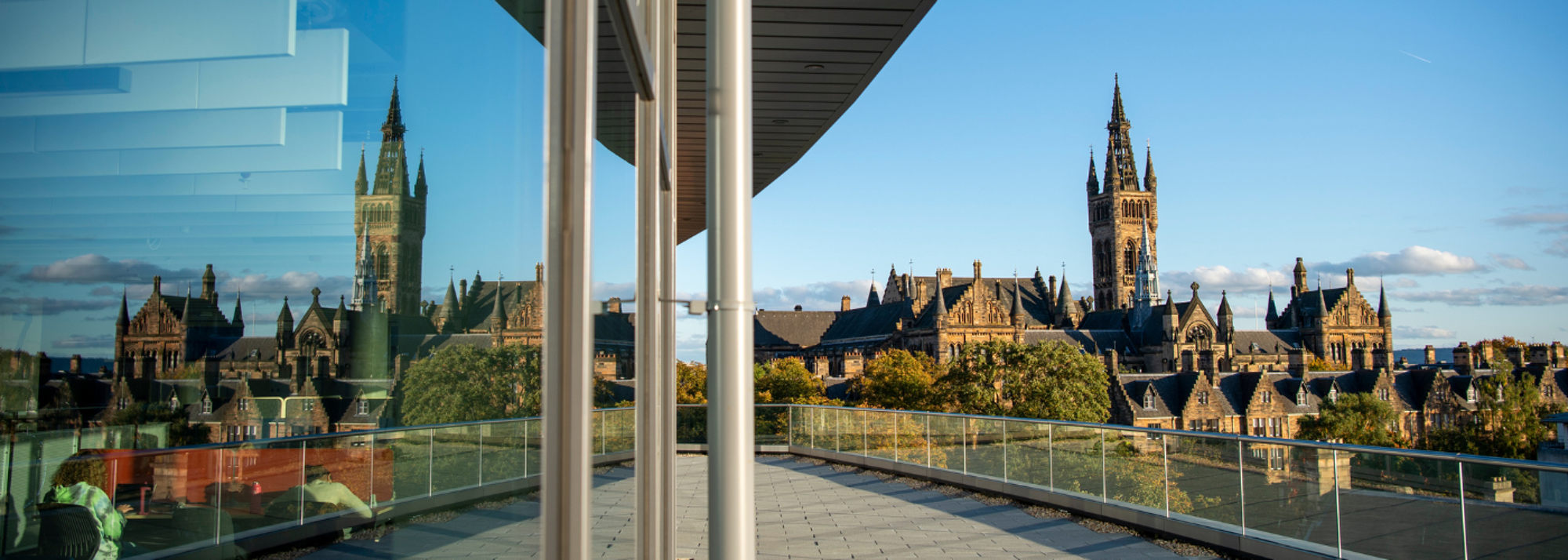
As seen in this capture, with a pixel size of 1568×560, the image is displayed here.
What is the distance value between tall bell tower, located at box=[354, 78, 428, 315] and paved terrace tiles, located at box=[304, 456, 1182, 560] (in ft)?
3.22

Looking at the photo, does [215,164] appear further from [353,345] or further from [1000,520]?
[1000,520]

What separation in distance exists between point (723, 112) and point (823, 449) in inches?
436

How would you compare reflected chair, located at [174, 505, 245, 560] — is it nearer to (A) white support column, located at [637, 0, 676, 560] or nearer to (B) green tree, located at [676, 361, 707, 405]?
(A) white support column, located at [637, 0, 676, 560]

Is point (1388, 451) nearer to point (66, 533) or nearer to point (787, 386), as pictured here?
point (66, 533)

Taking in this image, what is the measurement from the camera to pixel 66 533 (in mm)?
568

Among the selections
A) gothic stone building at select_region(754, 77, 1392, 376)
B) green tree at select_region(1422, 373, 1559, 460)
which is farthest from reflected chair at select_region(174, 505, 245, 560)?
green tree at select_region(1422, 373, 1559, 460)

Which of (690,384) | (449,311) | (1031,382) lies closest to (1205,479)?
(449,311)

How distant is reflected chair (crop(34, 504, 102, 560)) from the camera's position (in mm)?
565

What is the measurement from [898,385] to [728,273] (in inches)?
2397

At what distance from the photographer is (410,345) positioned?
2.56 ft

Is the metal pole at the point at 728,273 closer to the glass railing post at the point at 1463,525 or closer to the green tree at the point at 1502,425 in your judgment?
the glass railing post at the point at 1463,525

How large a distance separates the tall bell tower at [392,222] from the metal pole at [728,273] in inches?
66.1

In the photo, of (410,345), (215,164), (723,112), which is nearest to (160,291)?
(215,164)

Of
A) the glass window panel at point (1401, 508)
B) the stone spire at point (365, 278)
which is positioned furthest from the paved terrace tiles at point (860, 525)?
the glass window panel at point (1401, 508)
